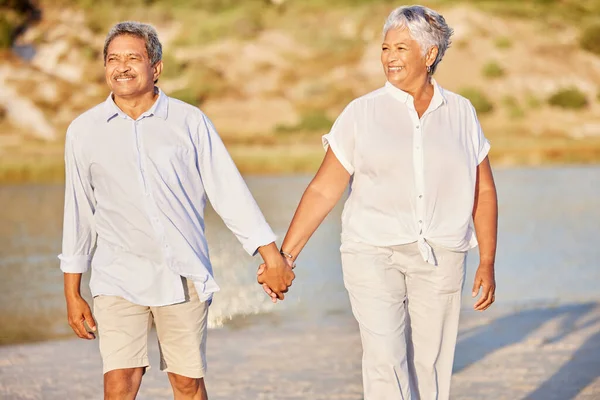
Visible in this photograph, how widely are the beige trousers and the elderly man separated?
1.48 ft

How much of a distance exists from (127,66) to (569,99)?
145 feet

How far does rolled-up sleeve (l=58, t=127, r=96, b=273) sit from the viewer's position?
5.07 m

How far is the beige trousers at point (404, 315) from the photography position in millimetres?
5094

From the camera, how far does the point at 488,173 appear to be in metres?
5.47

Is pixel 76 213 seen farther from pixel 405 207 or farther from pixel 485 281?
pixel 485 281

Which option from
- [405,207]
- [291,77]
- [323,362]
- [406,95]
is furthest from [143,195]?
[291,77]

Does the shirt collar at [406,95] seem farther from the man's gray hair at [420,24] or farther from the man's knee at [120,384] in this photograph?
the man's knee at [120,384]

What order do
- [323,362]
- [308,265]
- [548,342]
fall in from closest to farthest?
[323,362], [548,342], [308,265]

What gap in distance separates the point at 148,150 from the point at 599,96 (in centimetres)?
4489

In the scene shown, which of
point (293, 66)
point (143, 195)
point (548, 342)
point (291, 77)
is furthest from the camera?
point (293, 66)

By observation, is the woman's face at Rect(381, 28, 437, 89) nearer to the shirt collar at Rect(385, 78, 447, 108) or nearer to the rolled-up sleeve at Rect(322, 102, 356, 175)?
the shirt collar at Rect(385, 78, 447, 108)

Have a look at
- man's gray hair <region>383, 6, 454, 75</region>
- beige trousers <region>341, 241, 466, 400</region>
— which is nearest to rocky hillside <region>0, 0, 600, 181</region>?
man's gray hair <region>383, 6, 454, 75</region>

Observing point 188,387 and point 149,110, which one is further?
point 188,387

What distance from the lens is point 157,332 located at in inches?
201
